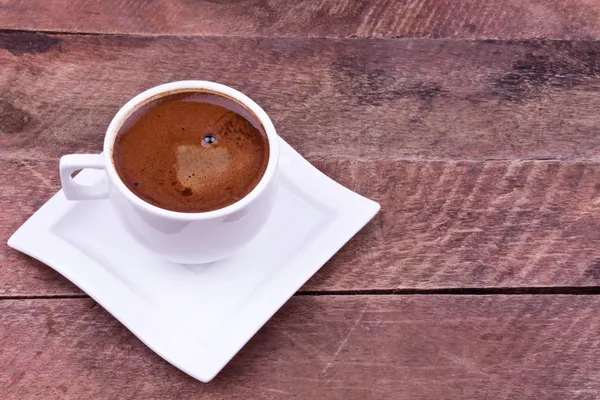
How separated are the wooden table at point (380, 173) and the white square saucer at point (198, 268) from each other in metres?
0.04

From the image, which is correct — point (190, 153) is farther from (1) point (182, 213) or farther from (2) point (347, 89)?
(2) point (347, 89)

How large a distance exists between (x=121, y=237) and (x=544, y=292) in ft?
1.87

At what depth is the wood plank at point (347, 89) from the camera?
1.10m

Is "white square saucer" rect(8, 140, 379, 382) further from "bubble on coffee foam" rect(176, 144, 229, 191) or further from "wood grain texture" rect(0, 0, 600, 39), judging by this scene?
"wood grain texture" rect(0, 0, 600, 39)

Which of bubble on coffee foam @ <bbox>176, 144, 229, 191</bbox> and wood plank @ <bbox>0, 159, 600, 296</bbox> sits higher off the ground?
bubble on coffee foam @ <bbox>176, 144, 229, 191</bbox>

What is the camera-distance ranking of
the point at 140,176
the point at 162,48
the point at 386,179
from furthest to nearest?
1. the point at 162,48
2. the point at 386,179
3. the point at 140,176

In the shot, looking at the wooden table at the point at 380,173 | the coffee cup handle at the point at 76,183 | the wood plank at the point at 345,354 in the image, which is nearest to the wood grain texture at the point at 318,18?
the wooden table at the point at 380,173

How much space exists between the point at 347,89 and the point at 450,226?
0.98 ft

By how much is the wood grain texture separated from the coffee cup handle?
41 cm

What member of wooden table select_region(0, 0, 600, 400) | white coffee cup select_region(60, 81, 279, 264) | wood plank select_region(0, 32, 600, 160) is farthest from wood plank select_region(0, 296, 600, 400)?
wood plank select_region(0, 32, 600, 160)

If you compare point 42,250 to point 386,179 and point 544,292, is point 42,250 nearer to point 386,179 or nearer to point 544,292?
point 386,179

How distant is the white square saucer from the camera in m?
0.87

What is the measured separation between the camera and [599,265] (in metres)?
Result: 1.00

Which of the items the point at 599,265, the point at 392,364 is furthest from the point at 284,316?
the point at 599,265
